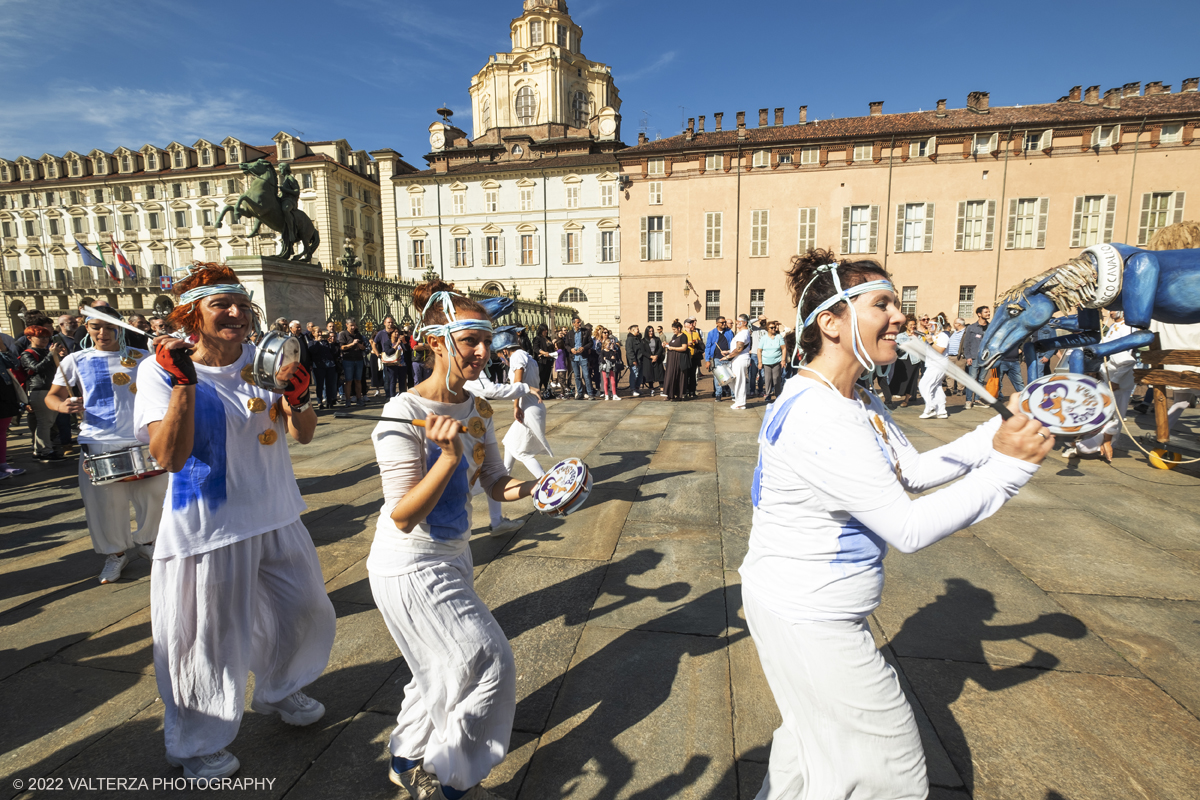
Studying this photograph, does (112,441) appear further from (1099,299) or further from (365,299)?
(365,299)

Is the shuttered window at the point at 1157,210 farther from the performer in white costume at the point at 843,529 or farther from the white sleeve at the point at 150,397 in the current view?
the white sleeve at the point at 150,397

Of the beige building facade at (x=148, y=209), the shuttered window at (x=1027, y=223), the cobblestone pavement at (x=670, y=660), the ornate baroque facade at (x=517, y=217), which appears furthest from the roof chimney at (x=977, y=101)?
the beige building facade at (x=148, y=209)

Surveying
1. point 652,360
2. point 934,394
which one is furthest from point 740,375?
point 934,394

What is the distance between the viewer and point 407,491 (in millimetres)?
2041

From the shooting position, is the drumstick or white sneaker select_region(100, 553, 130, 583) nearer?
the drumstick

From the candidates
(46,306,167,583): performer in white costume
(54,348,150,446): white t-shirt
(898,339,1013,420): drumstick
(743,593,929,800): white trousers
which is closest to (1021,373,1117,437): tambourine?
(898,339,1013,420): drumstick

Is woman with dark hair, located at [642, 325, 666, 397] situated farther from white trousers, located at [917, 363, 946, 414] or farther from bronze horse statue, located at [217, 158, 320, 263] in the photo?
bronze horse statue, located at [217, 158, 320, 263]

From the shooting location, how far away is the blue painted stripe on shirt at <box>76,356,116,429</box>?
13.9 ft

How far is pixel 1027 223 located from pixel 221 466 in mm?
35804

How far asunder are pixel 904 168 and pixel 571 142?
79.8ft

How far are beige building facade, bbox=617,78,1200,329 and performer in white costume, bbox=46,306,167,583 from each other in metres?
28.1

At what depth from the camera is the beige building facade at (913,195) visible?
1040 inches

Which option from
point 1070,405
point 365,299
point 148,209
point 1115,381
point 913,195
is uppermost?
point 148,209

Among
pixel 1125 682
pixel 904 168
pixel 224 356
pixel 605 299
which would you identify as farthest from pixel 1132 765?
pixel 605 299
